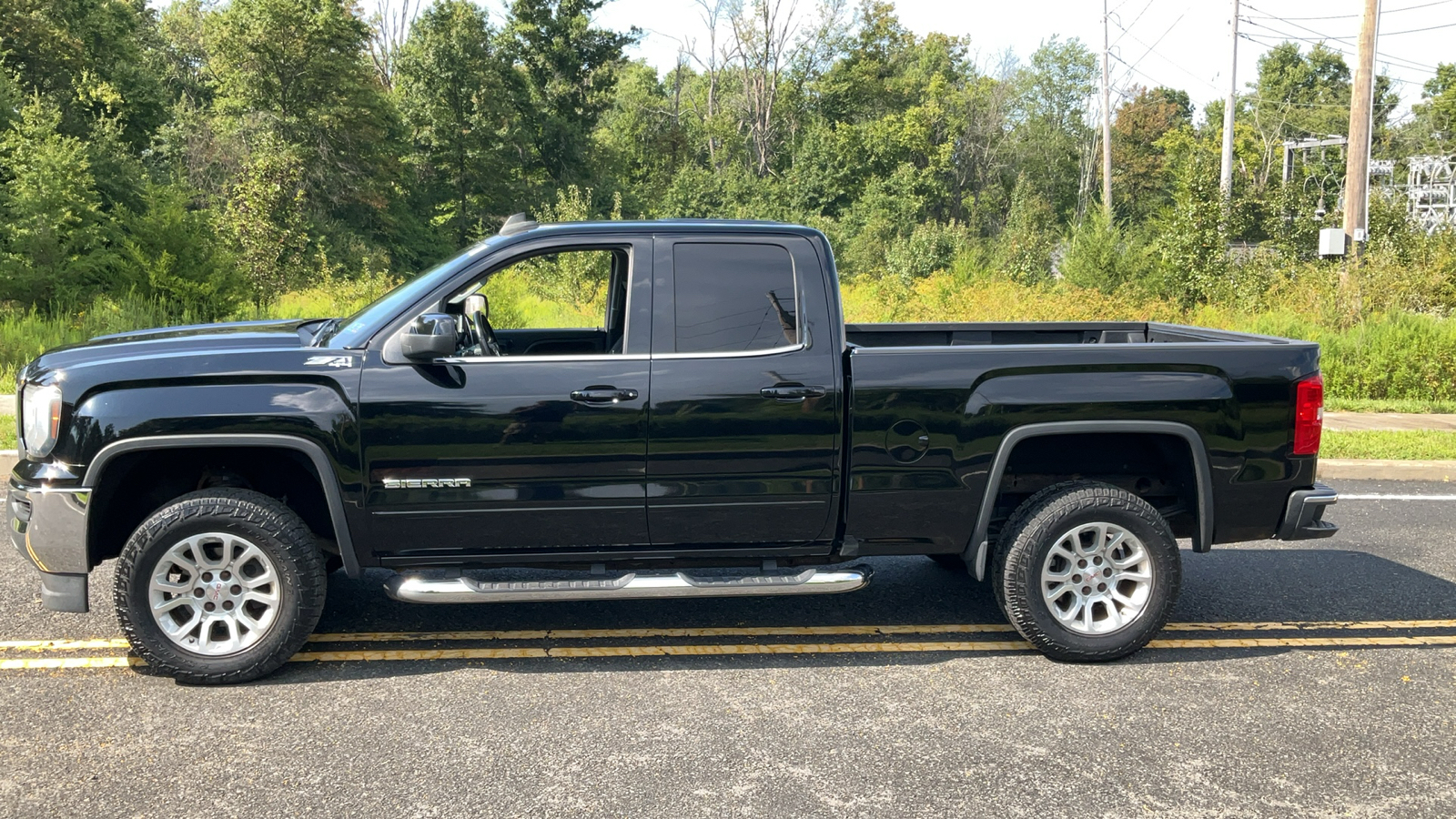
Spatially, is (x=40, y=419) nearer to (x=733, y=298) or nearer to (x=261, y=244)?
(x=733, y=298)

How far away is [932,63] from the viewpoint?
7306 centimetres

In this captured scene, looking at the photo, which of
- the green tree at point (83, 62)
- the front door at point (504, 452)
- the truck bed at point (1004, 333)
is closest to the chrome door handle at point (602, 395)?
the front door at point (504, 452)

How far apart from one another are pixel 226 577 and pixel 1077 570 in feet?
12.3

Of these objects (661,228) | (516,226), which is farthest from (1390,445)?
(516,226)

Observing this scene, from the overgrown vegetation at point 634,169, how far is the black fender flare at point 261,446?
3.40 m

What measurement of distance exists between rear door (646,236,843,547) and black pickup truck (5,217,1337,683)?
1 cm

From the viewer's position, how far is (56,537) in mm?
4531

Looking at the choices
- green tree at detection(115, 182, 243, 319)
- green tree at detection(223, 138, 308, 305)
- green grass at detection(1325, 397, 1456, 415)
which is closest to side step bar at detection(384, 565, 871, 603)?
green grass at detection(1325, 397, 1456, 415)

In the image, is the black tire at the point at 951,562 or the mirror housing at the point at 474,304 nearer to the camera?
the mirror housing at the point at 474,304

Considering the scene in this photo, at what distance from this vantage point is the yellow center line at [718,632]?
16.9ft

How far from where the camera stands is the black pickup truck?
15.0ft

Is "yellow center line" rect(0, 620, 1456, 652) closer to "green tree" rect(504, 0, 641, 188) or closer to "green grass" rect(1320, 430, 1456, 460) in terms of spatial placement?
"green grass" rect(1320, 430, 1456, 460)

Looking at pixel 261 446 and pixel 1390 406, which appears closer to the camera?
pixel 261 446

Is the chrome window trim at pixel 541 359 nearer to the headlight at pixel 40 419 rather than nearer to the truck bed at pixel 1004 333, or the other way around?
the headlight at pixel 40 419
